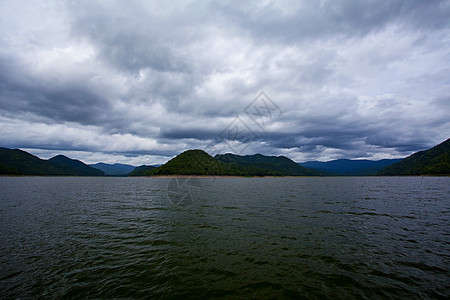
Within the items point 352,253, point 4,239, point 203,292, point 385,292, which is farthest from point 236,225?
point 4,239

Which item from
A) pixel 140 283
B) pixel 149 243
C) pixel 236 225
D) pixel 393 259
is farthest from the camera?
pixel 236 225

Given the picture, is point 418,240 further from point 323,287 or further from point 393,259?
point 323,287

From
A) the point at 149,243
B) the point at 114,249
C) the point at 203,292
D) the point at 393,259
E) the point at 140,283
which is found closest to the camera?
the point at 203,292

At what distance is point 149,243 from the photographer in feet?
47.8

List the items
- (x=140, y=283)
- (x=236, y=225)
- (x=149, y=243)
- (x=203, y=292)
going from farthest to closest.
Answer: (x=236, y=225), (x=149, y=243), (x=140, y=283), (x=203, y=292)

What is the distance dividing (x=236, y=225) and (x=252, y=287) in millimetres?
10393

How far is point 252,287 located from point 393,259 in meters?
9.27

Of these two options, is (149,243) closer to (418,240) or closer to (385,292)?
(385,292)

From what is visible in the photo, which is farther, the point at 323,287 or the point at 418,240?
the point at 418,240

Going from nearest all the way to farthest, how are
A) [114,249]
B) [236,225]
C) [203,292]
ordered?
[203,292] < [114,249] < [236,225]

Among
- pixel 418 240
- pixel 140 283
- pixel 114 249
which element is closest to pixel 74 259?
pixel 114 249

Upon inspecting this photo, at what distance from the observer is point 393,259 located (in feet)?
38.0

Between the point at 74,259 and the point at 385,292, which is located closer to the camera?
the point at 385,292

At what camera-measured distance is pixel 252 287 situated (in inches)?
345
